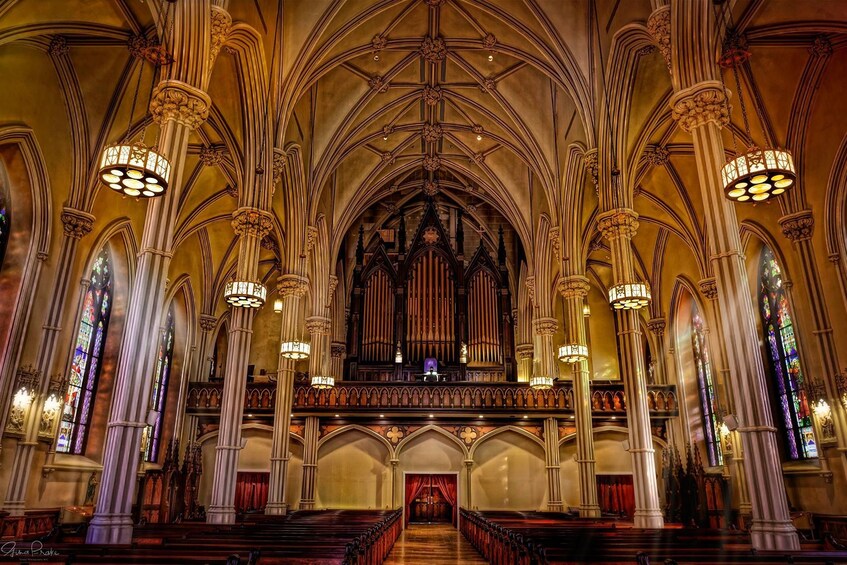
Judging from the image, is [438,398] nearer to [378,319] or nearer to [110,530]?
[378,319]

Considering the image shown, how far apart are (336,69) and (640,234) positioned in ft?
49.3

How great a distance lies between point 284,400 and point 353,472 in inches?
264

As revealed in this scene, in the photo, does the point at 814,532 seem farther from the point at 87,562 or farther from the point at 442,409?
the point at 87,562

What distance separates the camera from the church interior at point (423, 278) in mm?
10227

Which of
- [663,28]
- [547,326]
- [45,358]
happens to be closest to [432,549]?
[547,326]

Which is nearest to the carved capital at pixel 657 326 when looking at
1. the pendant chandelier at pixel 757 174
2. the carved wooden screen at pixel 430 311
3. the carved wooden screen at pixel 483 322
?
the carved wooden screen at pixel 483 322

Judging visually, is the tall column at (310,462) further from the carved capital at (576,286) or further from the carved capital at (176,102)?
the carved capital at (176,102)

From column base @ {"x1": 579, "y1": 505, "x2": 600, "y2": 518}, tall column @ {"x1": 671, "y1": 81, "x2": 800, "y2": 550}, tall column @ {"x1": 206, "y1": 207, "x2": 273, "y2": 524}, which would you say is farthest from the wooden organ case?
tall column @ {"x1": 671, "y1": 81, "x2": 800, "y2": 550}

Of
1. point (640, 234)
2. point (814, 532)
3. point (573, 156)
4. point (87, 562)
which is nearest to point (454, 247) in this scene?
point (640, 234)

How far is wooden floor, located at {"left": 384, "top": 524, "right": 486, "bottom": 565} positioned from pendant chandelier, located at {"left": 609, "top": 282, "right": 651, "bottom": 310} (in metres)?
6.68

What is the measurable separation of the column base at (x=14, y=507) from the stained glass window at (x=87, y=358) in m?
3.29

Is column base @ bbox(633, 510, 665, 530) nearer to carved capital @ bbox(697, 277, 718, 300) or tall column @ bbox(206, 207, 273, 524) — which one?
carved capital @ bbox(697, 277, 718, 300)

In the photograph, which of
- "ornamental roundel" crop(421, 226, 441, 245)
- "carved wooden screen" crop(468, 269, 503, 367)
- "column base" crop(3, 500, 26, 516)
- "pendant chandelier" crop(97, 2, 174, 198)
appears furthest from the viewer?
"ornamental roundel" crop(421, 226, 441, 245)

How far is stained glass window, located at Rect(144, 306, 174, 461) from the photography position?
2298 cm
